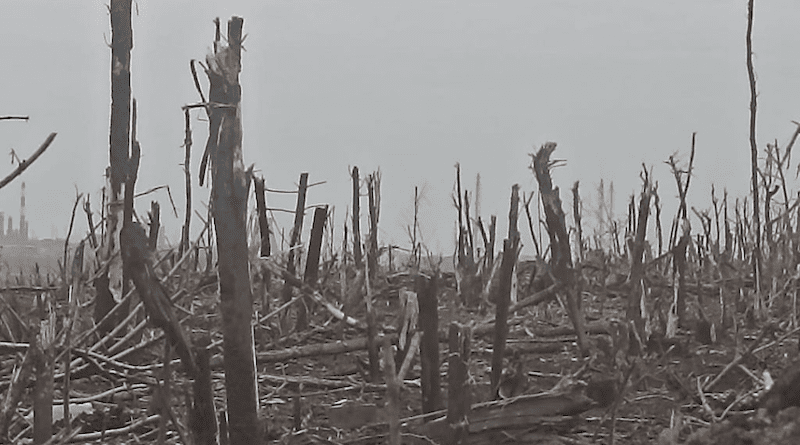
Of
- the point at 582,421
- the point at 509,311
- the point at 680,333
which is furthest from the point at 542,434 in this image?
the point at 680,333

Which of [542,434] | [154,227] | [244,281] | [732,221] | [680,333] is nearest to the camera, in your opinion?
[244,281]

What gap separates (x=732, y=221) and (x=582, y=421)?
6324 mm

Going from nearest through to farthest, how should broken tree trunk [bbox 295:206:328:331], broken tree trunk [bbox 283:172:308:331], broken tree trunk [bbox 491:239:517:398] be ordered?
broken tree trunk [bbox 491:239:517:398] → broken tree trunk [bbox 295:206:328:331] → broken tree trunk [bbox 283:172:308:331]

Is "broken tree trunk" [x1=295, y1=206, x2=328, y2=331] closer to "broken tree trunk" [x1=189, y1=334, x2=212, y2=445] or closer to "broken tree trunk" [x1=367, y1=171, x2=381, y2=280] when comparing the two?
"broken tree trunk" [x1=367, y1=171, x2=381, y2=280]

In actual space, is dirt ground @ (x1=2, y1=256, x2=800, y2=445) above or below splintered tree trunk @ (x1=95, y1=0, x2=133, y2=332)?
below

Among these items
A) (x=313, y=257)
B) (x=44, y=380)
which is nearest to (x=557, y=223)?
(x=313, y=257)

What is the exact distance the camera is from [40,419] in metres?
2.60

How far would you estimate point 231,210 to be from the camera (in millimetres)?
2521

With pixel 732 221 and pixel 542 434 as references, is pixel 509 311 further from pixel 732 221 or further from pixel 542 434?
pixel 732 221

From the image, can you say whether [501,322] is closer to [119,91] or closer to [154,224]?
[119,91]

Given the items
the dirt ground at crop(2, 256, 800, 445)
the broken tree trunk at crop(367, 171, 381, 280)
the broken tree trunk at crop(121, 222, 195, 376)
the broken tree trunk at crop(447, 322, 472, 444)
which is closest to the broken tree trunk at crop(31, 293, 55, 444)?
the broken tree trunk at crop(121, 222, 195, 376)

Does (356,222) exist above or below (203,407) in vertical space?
above

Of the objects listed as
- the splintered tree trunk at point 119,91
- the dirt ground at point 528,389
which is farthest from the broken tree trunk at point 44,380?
the splintered tree trunk at point 119,91

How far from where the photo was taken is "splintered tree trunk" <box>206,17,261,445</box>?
8.27ft
